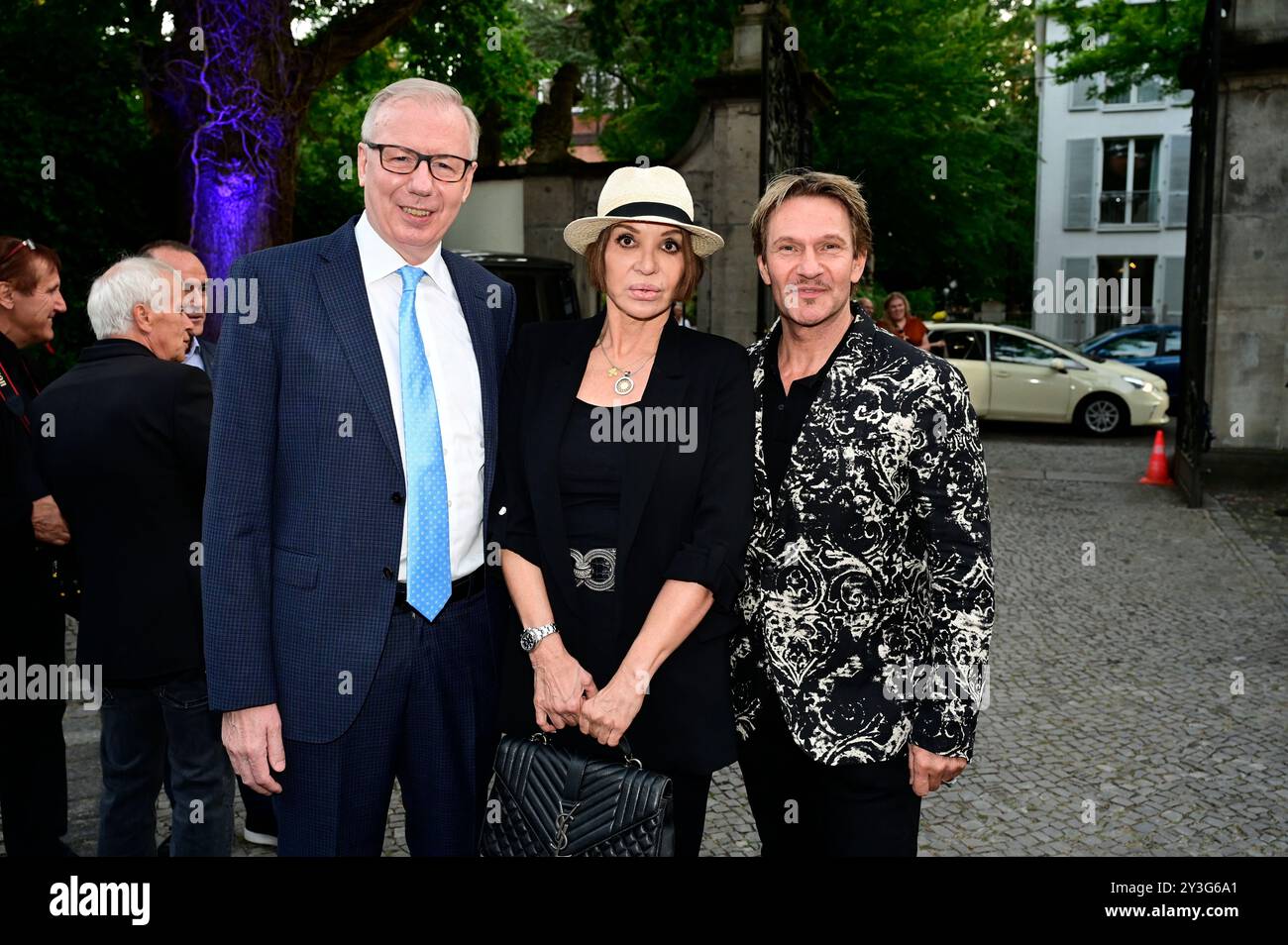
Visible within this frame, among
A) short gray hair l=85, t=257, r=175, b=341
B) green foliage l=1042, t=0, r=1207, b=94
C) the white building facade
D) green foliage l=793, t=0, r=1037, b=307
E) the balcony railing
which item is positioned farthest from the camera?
the balcony railing

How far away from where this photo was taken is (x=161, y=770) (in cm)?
357

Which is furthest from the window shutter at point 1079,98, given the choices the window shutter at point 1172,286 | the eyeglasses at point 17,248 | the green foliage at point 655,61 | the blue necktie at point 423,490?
the blue necktie at point 423,490

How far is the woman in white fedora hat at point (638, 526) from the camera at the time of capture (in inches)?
97.7

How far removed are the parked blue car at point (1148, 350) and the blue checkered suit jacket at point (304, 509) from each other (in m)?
19.5

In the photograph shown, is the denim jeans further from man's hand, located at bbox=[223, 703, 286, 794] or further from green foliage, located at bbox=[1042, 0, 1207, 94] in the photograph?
green foliage, located at bbox=[1042, 0, 1207, 94]

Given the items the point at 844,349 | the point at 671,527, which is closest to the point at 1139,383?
the point at 844,349

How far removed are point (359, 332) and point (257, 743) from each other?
0.95m

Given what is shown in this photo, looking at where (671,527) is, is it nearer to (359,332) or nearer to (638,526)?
(638,526)

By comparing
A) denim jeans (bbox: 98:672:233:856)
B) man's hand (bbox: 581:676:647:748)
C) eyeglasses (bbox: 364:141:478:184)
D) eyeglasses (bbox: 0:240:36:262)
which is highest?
eyeglasses (bbox: 364:141:478:184)

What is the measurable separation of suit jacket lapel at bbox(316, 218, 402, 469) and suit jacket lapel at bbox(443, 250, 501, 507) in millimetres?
234

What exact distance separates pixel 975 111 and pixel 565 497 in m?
23.3

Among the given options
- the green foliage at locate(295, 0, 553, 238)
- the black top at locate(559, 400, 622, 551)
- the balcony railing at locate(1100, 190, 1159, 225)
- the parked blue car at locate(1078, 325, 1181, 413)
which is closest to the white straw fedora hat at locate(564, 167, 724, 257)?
the black top at locate(559, 400, 622, 551)

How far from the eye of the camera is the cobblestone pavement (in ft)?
13.9

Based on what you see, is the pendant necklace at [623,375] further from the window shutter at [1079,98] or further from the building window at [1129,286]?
the window shutter at [1079,98]
